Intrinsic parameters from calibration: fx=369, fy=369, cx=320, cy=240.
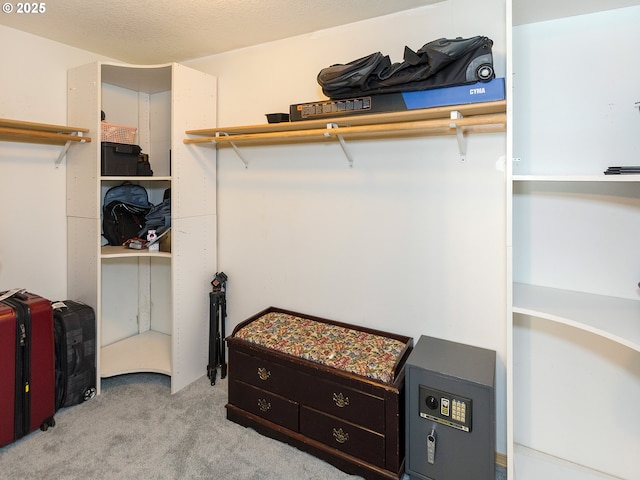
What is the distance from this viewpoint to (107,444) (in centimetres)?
194

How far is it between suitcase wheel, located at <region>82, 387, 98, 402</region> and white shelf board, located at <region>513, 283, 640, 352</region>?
8.14ft

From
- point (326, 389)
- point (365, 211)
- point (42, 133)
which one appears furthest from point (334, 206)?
point (42, 133)

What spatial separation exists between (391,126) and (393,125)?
0.05ft

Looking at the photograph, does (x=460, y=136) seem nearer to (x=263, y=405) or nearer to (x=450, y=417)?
(x=450, y=417)

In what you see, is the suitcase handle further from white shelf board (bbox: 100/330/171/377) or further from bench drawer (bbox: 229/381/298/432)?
bench drawer (bbox: 229/381/298/432)

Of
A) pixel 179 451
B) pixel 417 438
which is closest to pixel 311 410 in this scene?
pixel 417 438

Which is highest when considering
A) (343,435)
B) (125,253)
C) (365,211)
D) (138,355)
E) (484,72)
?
(484,72)

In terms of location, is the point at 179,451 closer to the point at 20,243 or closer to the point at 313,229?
the point at 313,229

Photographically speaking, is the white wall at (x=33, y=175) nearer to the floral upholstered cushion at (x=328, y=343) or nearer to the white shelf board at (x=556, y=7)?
the floral upholstered cushion at (x=328, y=343)

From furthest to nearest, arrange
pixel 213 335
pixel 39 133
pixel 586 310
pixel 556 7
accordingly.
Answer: pixel 213 335 → pixel 39 133 → pixel 556 7 → pixel 586 310

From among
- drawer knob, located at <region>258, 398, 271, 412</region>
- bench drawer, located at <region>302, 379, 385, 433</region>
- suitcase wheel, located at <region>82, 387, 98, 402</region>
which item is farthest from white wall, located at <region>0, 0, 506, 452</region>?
suitcase wheel, located at <region>82, 387, 98, 402</region>

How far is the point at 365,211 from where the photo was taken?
2127 mm

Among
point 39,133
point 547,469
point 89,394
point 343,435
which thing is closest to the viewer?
point 547,469

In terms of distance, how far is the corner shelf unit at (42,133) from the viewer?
2074mm
